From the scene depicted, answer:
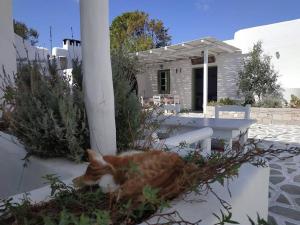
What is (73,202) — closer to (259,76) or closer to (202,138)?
(202,138)

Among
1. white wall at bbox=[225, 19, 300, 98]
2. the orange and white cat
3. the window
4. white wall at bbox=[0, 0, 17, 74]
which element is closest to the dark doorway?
the window

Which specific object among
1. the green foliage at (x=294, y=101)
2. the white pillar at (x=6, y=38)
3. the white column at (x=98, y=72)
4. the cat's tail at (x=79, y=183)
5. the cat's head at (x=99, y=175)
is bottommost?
the green foliage at (x=294, y=101)

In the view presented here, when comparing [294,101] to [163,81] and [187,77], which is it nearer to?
[187,77]

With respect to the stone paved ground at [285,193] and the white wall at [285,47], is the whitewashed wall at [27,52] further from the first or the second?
the white wall at [285,47]

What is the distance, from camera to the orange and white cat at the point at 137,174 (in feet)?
2.93

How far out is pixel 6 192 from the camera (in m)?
2.02

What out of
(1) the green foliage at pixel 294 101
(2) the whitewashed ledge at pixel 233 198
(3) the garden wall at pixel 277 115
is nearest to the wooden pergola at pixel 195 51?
(3) the garden wall at pixel 277 115

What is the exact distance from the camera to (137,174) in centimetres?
90

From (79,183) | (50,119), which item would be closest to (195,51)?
(50,119)

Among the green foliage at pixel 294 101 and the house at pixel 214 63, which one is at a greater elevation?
the house at pixel 214 63

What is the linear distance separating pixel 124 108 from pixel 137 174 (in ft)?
3.34

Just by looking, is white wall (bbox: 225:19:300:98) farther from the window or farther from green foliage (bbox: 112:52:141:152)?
green foliage (bbox: 112:52:141:152)

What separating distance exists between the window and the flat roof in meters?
0.99

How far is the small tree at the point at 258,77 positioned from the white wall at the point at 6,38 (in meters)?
9.23
